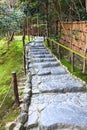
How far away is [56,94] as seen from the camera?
700cm

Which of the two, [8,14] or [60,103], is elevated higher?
[8,14]

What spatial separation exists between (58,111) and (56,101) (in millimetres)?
Result: 820

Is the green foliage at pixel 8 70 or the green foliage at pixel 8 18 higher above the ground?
the green foliage at pixel 8 18

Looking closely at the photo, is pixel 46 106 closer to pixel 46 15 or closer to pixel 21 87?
pixel 21 87

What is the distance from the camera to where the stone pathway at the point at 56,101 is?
16.0 ft

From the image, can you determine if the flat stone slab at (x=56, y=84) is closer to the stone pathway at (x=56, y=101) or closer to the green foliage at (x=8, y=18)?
the stone pathway at (x=56, y=101)

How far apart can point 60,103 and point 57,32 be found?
425 inches

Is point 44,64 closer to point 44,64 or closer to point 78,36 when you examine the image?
point 44,64

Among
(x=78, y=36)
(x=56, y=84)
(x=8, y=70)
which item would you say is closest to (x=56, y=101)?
(x=56, y=84)

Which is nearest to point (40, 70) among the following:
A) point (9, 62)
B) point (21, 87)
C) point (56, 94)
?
point (21, 87)

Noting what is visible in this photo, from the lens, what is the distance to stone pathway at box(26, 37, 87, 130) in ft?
16.0

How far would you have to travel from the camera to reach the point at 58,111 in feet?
18.0

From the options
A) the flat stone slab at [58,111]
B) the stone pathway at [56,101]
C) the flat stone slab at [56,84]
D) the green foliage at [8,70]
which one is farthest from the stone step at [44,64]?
the flat stone slab at [58,111]

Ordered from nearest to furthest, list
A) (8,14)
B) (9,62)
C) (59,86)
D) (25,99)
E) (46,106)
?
(46,106), (25,99), (59,86), (8,14), (9,62)
